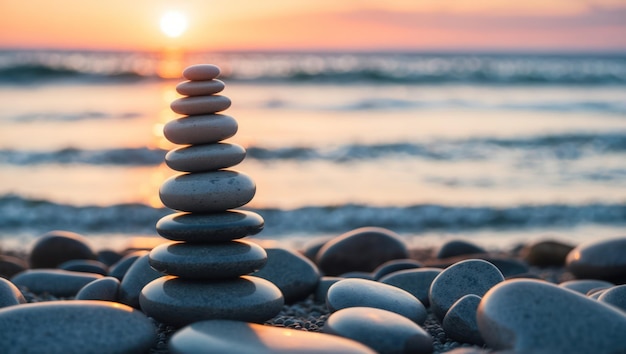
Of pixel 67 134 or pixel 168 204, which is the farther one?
pixel 67 134

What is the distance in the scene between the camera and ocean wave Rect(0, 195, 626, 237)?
988 cm

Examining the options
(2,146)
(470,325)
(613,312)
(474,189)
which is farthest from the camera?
(2,146)

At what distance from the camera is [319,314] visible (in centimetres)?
502

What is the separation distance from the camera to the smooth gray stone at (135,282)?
186 inches

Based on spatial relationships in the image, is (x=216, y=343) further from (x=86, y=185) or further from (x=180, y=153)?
(x=86, y=185)

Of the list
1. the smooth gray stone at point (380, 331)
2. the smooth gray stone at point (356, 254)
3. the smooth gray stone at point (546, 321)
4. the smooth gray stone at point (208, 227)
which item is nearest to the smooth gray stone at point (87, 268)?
Result: the smooth gray stone at point (356, 254)

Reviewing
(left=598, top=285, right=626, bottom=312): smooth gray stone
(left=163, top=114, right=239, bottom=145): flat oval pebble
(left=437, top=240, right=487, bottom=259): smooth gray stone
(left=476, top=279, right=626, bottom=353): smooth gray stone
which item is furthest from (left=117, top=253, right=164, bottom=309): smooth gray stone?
(left=437, top=240, right=487, bottom=259): smooth gray stone

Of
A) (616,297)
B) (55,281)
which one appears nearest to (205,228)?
(55,281)

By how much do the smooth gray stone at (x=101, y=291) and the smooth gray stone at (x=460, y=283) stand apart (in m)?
2.04

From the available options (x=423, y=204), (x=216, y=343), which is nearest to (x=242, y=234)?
(x=216, y=343)

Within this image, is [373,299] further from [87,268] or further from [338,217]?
[338,217]

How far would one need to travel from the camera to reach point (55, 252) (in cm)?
702

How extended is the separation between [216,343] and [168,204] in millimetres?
1252

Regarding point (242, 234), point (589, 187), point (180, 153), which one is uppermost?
point (180, 153)
